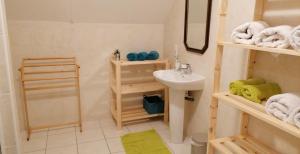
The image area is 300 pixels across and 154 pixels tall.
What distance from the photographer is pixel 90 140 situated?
248 centimetres

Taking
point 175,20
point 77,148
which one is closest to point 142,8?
point 175,20

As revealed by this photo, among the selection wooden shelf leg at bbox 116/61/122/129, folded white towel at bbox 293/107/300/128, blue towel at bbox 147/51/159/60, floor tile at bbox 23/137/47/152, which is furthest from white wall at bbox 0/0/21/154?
blue towel at bbox 147/51/159/60

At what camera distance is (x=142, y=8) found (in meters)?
2.66

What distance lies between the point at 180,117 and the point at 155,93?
2.70ft

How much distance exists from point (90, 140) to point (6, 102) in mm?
1363

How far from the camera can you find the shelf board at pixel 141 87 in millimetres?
2691

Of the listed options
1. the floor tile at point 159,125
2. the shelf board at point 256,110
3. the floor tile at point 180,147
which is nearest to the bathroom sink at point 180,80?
the shelf board at point 256,110

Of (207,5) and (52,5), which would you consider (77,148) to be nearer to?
(52,5)

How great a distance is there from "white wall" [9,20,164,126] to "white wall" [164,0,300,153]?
0.38 metres

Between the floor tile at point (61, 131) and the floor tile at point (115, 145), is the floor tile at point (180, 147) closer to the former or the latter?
the floor tile at point (115, 145)

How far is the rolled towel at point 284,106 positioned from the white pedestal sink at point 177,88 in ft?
3.06

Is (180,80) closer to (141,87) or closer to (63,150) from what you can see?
(141,87)

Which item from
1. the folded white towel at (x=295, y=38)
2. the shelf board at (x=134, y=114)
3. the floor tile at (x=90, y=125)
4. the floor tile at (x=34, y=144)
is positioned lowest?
the floor tile at (x=34, y=144)

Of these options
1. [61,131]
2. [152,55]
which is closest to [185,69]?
[152,55]
